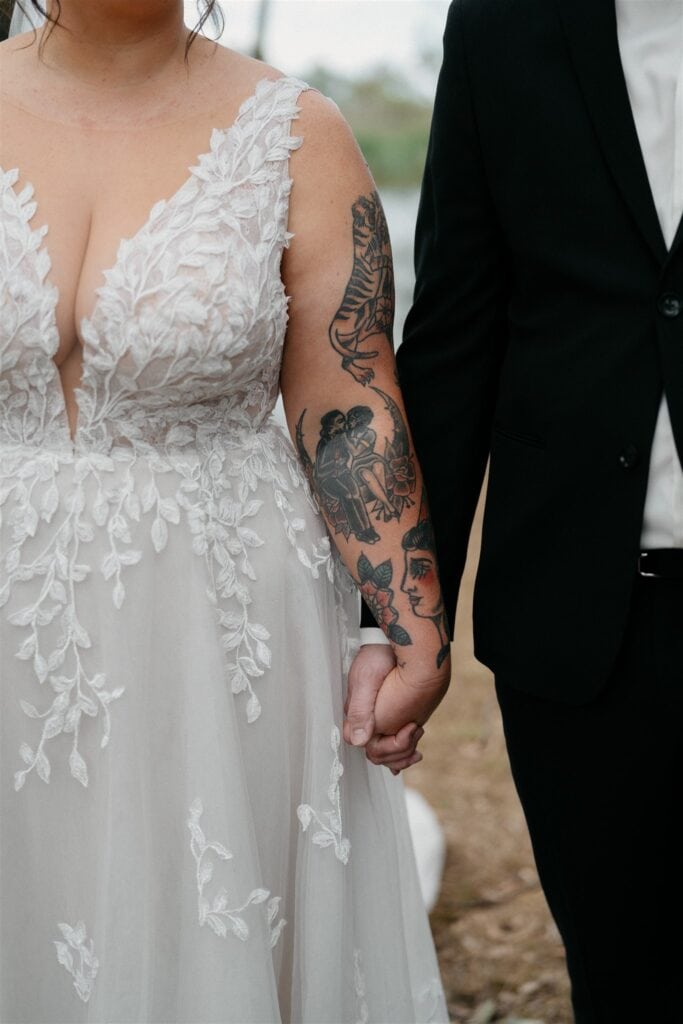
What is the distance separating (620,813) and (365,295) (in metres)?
0.87

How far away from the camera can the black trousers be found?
183 centimetres

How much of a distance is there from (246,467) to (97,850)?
1.95ft

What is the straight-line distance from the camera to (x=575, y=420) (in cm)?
182

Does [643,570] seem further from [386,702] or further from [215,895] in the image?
[215,895]

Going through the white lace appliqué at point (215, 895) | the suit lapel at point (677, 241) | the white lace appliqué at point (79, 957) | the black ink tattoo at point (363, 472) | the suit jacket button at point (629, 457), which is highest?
the suit lapel at point (677, 241)

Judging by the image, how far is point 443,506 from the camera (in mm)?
2035

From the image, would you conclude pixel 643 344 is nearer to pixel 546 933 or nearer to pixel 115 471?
pixel 115 471

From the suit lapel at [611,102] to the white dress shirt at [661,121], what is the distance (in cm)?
2

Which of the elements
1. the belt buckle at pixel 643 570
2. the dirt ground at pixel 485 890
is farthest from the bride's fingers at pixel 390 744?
the dirt ground at pixel 485 890

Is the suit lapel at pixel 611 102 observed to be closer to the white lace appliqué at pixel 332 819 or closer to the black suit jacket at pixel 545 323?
the black suit jacket at pixel 545 323

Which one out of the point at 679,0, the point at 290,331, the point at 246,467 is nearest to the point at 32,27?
the point at 290,331

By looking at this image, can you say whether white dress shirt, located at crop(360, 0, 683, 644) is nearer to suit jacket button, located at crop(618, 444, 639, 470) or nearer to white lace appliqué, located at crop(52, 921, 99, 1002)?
suit jacket button, located at crop(618, 444, 639, 470)

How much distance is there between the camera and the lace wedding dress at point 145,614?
1.76 meters

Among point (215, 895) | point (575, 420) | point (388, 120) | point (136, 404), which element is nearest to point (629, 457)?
point (575, 420)
